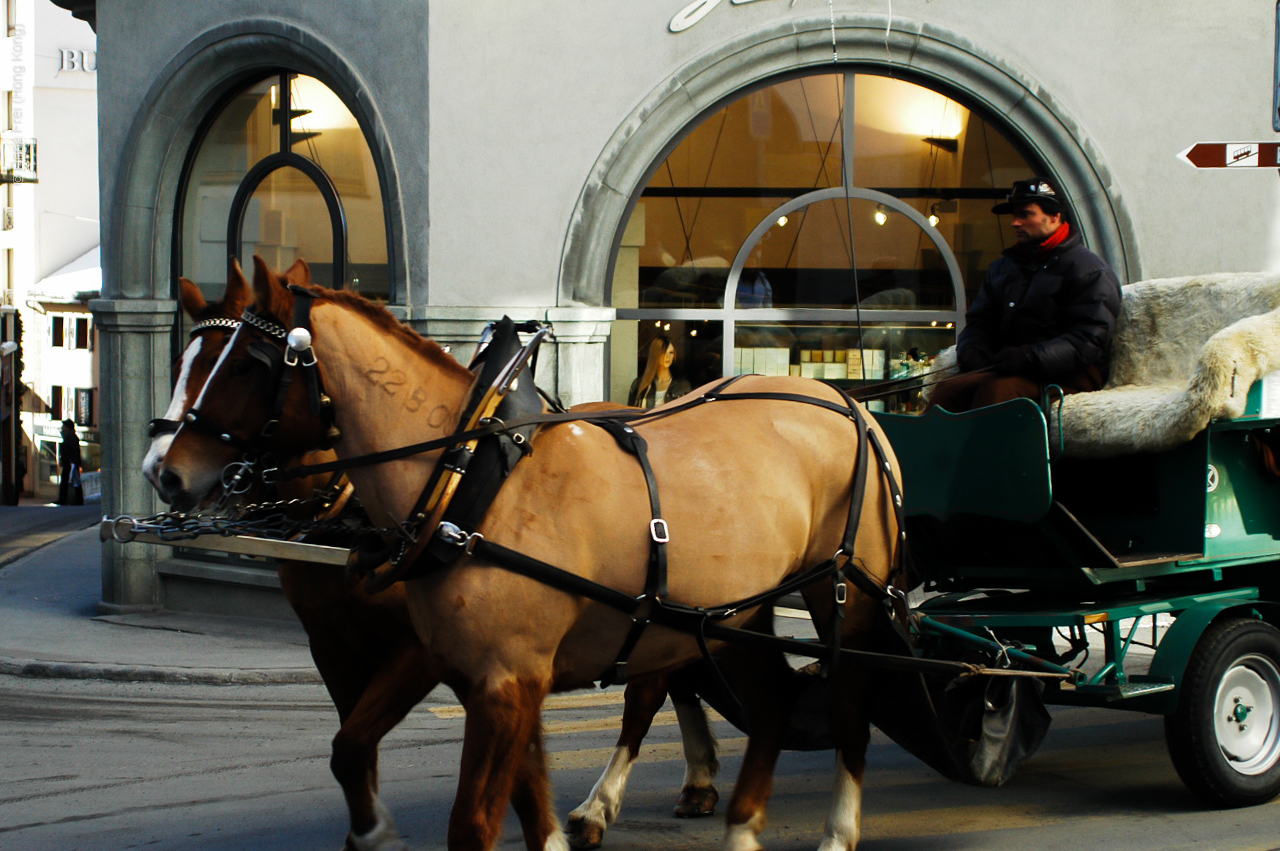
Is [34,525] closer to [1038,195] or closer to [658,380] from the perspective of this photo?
[658,380]

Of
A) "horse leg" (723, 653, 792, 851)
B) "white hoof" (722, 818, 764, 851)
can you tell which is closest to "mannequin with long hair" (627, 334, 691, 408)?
"horse leg" (723, 653, 792, 851)

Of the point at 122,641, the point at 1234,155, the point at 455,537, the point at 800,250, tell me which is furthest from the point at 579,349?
the point at 455,537

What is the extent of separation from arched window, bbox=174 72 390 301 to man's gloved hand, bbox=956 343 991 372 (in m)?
5.45

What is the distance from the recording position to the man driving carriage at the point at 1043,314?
4996 mm

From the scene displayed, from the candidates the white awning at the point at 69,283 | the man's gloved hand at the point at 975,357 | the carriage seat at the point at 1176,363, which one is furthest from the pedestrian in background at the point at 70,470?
the carriage seat at the point at 1176,363

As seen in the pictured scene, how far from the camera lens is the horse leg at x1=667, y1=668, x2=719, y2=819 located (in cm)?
496

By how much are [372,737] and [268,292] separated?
1.53 m

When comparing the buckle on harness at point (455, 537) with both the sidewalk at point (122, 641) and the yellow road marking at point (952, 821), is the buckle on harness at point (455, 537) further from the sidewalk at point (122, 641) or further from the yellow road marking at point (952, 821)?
the sidewalk at point (122, 641)

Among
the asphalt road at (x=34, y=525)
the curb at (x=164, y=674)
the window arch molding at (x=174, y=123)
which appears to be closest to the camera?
the curb at (x=164, y=674)

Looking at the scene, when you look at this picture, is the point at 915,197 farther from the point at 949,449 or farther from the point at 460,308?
the point at 949,449

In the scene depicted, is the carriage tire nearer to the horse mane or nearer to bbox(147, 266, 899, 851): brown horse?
bbox(147, 266, 899, 851): brown horse

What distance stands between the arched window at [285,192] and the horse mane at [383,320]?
20.0ft

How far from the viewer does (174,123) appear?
33.3ft

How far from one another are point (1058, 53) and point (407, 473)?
7.15 meters
